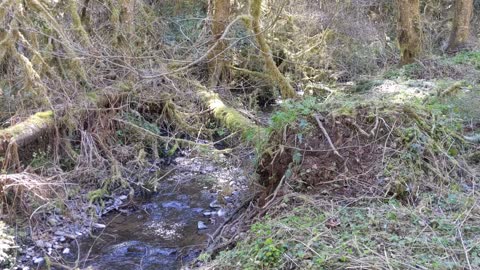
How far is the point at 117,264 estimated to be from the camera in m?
5.04

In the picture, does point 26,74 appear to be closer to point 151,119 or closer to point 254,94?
point 151,119

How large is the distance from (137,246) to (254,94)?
5598mm

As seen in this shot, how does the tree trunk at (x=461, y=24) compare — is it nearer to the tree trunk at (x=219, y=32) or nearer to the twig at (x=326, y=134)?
the tree trunk at (x=219, y=32)

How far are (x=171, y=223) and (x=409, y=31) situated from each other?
25.7ft

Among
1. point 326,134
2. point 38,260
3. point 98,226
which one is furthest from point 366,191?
point 38,260

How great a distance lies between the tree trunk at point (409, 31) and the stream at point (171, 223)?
6049mm

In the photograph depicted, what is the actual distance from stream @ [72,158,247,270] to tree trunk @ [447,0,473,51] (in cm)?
857

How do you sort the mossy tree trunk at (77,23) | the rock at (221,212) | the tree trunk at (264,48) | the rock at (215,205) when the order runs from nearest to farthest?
the rock at (221,212) → the rock at (215,205) → the tree trunk at (264,48) → the mossy tree trunk at (77,23)

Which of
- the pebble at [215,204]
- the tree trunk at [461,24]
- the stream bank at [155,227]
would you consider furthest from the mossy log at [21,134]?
the tree trunk at [461,24]

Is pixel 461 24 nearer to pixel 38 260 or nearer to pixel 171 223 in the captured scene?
pixel 171 223

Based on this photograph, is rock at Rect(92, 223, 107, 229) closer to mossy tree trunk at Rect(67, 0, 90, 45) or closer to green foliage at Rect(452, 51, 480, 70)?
mossy tree trunk at Rect(67, 0, 90, 45)

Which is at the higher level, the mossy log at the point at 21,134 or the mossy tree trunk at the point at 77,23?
the mossy tree trunk at the point at 77,23

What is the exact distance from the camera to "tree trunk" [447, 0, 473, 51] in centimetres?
1245

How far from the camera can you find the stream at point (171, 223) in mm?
5133
